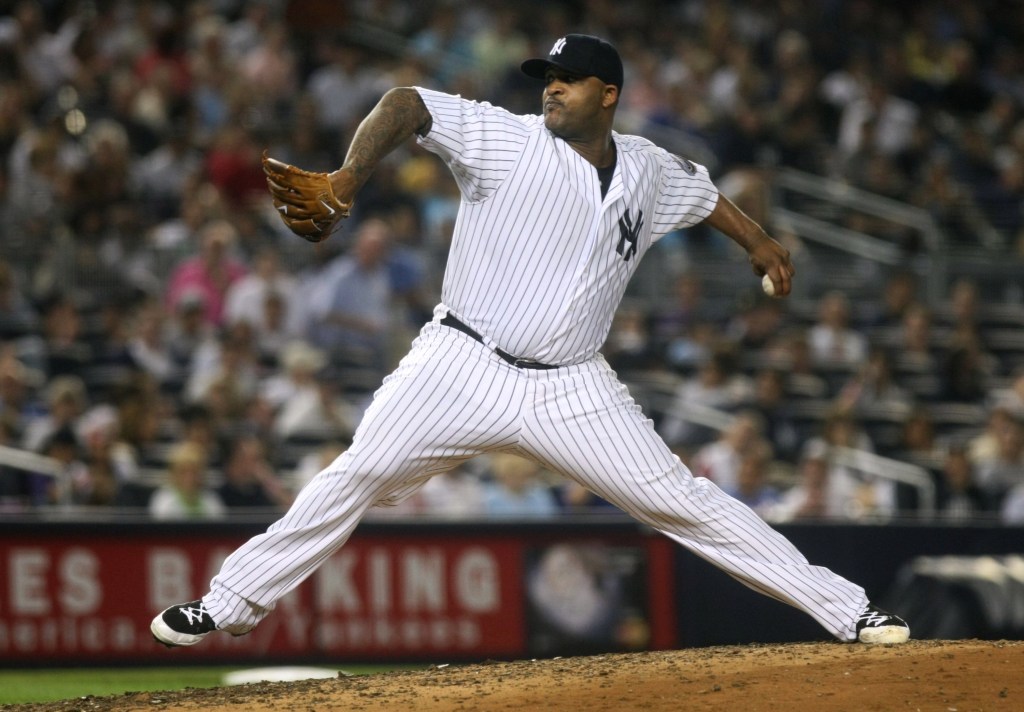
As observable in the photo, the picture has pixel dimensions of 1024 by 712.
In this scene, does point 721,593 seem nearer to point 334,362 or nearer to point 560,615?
A: point 560,615

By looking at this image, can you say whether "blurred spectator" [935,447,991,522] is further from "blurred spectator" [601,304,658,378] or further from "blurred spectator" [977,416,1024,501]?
"blurred spectator" [601,304,658,378]

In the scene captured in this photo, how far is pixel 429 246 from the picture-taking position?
40.1ft

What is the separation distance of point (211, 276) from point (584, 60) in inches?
262

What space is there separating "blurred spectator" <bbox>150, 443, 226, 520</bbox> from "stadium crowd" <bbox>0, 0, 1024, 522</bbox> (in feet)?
0.06

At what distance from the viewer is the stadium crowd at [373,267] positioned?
1034 centimetres

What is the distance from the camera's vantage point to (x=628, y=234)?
5.43 metres

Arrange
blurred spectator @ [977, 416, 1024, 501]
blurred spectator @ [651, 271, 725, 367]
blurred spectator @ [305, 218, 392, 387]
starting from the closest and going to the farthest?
blurred spectator @ [977, 416, 1024, 501]
blurred spectator @ [305, 218, 392, 387]
blurred spectator @ [651, 271, 725, 367]

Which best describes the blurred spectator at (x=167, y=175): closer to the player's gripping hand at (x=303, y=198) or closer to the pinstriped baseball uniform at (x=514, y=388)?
the pinstriped baseball uniform at (x=514, y=388)

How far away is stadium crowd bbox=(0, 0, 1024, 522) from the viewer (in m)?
10.3

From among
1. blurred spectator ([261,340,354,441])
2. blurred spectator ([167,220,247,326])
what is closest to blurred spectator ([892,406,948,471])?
blurred spectator ([261,340,354,441])

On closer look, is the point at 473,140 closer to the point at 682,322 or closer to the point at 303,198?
the point at 303,198

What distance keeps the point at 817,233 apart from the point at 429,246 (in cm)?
362

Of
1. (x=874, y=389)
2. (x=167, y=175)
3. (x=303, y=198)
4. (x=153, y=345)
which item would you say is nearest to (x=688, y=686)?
(x=303, y=198)

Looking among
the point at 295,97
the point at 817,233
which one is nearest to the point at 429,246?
the point at 295,97
